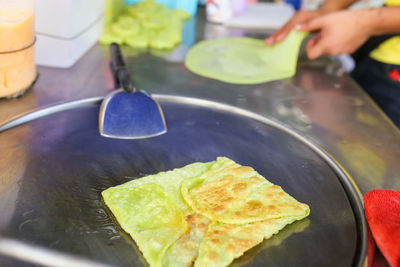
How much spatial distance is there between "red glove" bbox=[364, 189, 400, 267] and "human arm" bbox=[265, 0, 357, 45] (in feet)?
2.56

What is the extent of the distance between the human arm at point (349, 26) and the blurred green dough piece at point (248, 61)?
0.08m

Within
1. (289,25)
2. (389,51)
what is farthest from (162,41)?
(389,51)

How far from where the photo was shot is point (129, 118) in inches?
34.5

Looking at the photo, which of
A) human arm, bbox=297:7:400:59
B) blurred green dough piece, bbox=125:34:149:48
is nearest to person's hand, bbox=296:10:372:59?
human arm, bbox=297:7:400:59

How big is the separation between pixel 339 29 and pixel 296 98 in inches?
13.8

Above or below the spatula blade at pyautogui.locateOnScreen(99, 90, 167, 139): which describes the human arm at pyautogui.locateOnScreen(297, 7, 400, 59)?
above

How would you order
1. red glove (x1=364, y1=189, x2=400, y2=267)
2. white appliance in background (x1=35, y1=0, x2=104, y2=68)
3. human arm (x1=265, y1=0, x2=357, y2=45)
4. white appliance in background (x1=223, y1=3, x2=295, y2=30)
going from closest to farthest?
red glove (x1=364, y1=189, x2=400, y2=267) < white appliance in background (x1=35, y1=0, x2=104, y2=68) < human arm (x1=265, y1=0, x2=357, y2=45) < white appliance in background (x1=223, y1=3, x2=295, y2=30)

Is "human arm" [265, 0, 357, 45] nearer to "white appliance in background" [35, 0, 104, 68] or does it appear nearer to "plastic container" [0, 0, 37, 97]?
"white appliance in background" [35, 0, 104, 68]

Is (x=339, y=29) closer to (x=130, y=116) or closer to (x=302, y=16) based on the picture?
(x=302, y=16)

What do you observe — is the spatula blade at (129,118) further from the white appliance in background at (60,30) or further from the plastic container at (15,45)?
the white appliance in background at (60,30)

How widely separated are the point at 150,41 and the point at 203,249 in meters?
1.04

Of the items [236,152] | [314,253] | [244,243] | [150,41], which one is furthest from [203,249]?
[150,41]

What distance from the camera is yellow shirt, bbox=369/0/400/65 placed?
1.35m

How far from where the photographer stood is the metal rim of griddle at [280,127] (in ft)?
2.08
